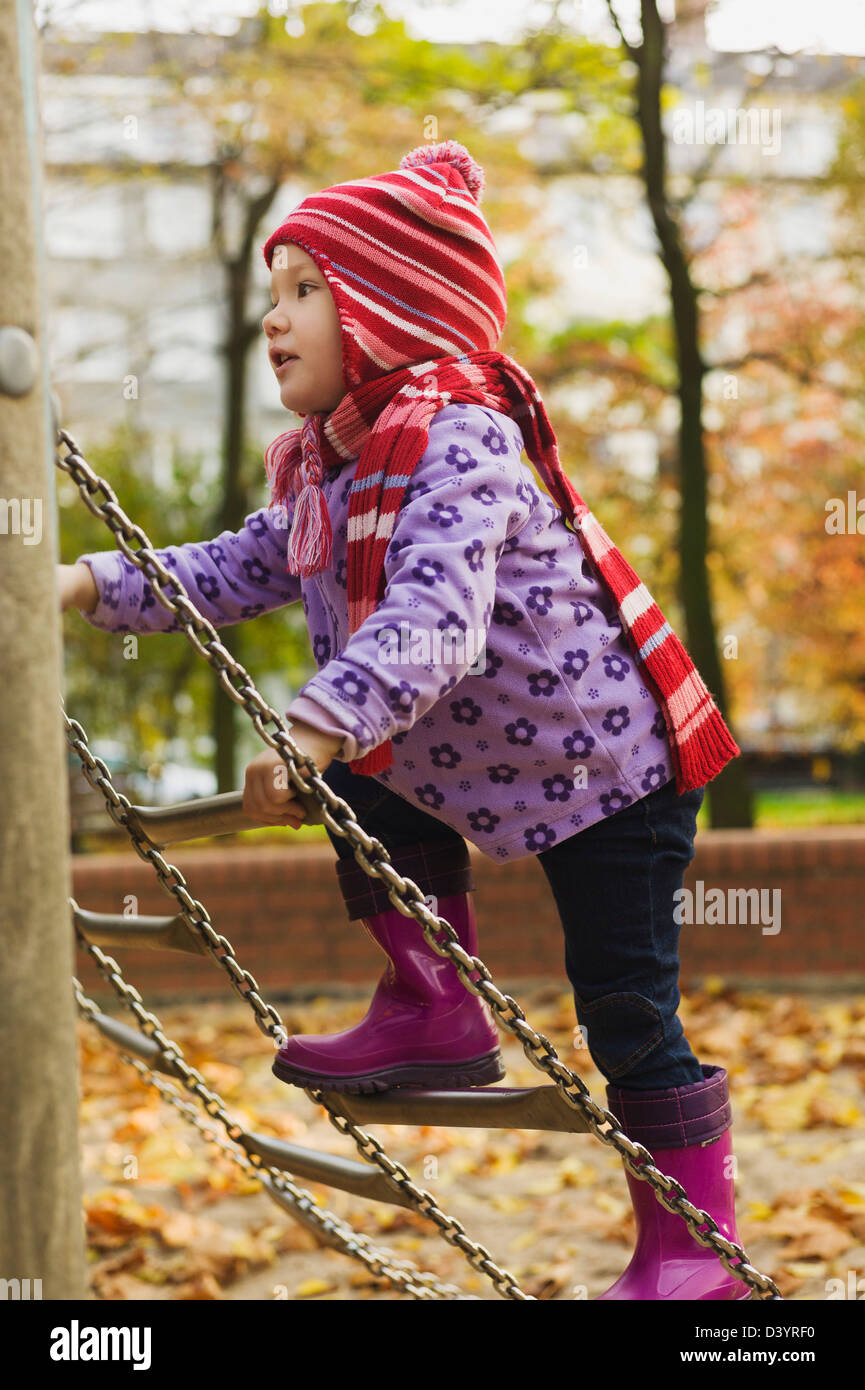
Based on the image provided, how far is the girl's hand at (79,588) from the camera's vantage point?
2371mm

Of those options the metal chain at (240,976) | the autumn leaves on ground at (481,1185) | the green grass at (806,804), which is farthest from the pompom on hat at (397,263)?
the green grass at (806,804)

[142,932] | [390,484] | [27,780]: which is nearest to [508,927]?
[142,932]

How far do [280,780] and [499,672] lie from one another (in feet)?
1.37

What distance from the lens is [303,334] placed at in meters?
2.14

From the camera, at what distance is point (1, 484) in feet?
5.06

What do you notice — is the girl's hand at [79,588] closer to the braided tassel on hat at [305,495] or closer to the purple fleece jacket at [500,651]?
the purple fleece jacket at [500,651]

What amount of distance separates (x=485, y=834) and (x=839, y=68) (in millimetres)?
10291

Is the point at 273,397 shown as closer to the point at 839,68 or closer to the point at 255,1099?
the point at 839,68

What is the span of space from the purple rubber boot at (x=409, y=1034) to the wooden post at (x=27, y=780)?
2.30ft

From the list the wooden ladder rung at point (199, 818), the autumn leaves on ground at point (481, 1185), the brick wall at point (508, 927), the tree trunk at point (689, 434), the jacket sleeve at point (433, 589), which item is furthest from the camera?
the tree trunk at point (689, 434)

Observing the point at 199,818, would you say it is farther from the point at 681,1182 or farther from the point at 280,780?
the point at 681,1182

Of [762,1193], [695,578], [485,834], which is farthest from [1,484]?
[695,578]

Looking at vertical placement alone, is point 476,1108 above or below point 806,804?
below

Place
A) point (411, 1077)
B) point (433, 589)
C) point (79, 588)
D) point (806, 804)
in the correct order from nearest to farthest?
point (433, 589)
point (411, 1077)
point (79, 588)
point (806, 804)
